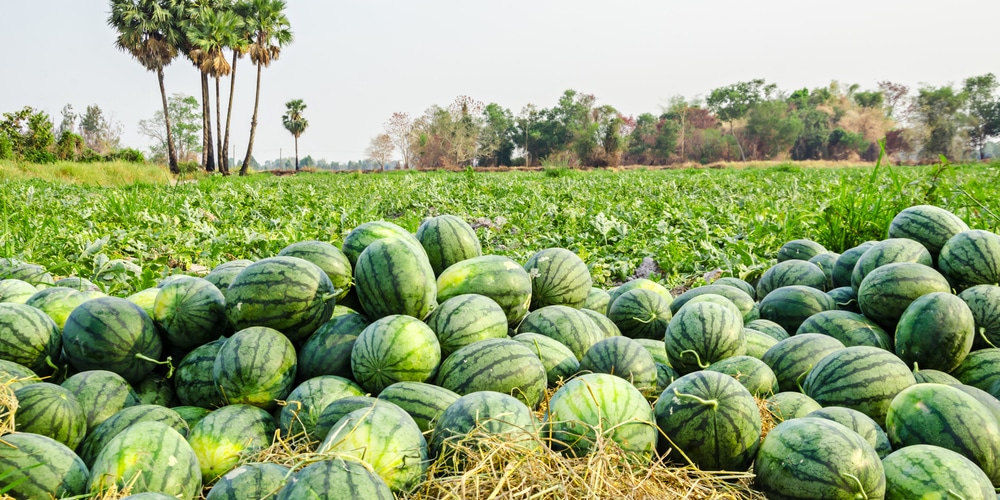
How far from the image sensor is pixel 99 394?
2000 millimetres

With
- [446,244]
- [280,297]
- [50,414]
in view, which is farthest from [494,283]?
[50,414]

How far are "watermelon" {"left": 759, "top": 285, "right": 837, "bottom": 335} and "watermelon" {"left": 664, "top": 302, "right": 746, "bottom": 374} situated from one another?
2.31 feet

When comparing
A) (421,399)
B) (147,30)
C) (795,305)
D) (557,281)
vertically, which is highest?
(147,30)

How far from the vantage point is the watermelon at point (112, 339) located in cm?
217

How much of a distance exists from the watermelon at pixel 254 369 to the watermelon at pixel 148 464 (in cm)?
33

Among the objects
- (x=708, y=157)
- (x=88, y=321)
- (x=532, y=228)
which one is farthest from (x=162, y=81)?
(x=708, y=157)

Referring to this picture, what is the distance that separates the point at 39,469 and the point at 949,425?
2.53 m

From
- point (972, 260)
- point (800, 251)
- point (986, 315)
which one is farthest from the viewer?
point (800, 251)

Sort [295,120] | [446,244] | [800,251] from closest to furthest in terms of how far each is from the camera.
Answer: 1. [446,244]
2. [800,251]
3. [295,120]

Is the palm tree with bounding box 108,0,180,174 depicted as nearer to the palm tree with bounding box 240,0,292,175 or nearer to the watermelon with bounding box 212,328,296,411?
the palm tree with bounding box 240,0,292,175

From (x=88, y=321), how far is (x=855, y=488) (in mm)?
2555

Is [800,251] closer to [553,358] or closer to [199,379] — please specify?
[553,358]

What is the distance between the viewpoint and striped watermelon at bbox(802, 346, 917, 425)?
205 centimetres

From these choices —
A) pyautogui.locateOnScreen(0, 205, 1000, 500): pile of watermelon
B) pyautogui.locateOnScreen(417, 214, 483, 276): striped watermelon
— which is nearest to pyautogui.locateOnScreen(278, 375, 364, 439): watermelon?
pyautogui.locateOnScreen(0, 205, 1000, 500): pile of watermelon
